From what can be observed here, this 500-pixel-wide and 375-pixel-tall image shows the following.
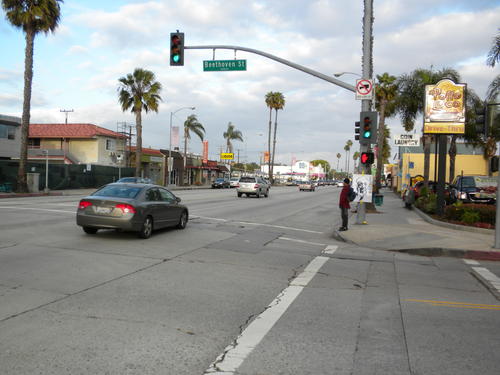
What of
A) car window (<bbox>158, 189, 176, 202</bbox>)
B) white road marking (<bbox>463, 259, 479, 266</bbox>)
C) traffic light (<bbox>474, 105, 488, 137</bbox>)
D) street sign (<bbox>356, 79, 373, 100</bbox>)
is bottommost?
white road marking (<bbox>463, 259, 479, 266</bbox>)

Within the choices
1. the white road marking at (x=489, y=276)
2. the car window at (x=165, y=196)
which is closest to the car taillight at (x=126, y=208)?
the car window at (x=165, y=196)

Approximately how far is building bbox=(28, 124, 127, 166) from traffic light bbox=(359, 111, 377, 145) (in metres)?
38.5

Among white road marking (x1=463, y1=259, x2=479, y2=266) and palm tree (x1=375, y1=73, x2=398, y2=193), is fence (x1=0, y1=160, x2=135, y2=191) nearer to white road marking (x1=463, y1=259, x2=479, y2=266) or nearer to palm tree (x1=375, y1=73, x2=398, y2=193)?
palm tree (x1=375, y1=73, x2=398, y2=193)

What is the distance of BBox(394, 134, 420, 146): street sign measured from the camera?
30434mm

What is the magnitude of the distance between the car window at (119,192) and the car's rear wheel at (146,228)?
0.72 m

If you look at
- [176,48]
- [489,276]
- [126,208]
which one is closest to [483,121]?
[489,276]

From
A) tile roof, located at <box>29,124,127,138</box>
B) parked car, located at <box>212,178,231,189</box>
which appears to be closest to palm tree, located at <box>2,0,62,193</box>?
tile roof, located at <box>29,124,127,138</box>

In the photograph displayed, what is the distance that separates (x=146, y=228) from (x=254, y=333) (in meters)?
7.28

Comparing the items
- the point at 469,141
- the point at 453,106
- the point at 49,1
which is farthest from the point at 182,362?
the point at 469,141

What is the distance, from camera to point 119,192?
1220 centimetres

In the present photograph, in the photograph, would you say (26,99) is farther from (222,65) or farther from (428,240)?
(428,240)

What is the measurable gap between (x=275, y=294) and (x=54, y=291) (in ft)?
10.5

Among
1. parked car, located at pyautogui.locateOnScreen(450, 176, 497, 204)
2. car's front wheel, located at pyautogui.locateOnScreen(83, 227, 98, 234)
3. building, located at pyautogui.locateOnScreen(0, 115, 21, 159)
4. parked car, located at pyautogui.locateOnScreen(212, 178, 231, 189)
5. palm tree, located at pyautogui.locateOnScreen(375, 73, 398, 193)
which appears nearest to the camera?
car's front wheel, located at pyautogui.locateOnScreen(83, 227, 98, 234)

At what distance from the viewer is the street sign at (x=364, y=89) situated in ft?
55.2
